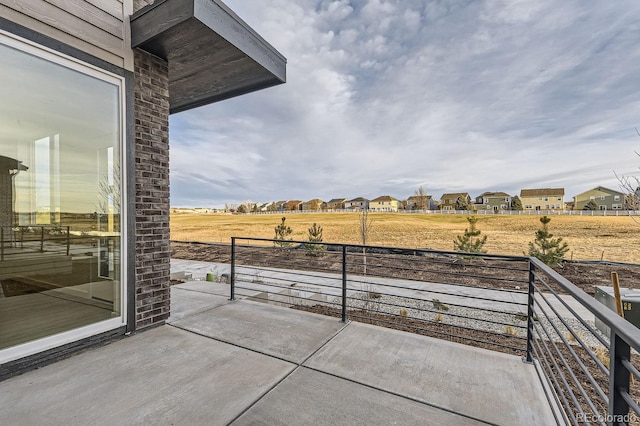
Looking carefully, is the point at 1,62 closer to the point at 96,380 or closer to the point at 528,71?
the point at 96,380

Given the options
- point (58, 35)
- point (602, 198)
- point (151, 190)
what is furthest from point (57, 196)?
point (602, 198)

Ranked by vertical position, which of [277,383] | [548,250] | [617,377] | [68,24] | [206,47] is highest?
[206,47]

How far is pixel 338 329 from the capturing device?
2.99 metres

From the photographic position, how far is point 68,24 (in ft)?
7.64

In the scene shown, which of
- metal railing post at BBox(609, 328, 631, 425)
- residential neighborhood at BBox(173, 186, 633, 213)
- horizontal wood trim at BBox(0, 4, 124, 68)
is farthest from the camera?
residential neighborhood at BBox(173, 186, 633, 213)

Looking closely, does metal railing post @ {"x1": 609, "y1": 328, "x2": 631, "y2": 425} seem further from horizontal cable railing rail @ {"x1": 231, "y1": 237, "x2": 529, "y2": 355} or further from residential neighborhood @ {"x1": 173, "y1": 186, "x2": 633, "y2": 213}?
residential neighborhood @ {"x1": 173, "y1": 186, "x2": 633, "y2": 213}

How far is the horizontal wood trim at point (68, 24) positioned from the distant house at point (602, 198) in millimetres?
41740

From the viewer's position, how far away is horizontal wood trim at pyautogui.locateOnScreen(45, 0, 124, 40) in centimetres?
231

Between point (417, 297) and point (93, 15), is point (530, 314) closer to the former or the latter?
point (417, 297)

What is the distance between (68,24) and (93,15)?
0.25 meters

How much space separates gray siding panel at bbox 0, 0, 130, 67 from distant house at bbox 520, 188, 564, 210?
47.0m

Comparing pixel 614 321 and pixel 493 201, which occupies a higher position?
pixel 493 201

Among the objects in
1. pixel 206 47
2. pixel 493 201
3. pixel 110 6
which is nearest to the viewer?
pixel 110 6

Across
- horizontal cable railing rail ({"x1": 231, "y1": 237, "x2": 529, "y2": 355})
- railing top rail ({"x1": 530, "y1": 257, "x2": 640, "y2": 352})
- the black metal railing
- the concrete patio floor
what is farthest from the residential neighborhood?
railing top rail ({"x1": 530, "y1": 257, "x2": 640, "y2": 352})
